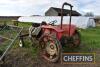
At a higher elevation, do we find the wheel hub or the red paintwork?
the red paintwork

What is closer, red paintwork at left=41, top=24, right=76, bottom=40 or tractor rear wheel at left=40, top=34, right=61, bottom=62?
tractor rear wheel at left=40, top=34, right=61, bottom=62

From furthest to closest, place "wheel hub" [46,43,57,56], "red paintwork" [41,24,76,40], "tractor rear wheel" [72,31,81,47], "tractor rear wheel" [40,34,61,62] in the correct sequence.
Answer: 1. "tractor rear wheel" [72,31,81,47]
2. "red paintwork" [41,24,76,40]
3. "wheel hub" [46,43,57,56]
4. "tractor rear wheel" [40,34,61,62]

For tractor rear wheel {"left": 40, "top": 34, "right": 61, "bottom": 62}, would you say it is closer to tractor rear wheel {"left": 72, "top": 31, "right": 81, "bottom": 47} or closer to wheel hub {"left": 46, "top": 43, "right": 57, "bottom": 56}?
wheel hub {"left": 46, "top": 43, "right": 57, "bottom": 56}

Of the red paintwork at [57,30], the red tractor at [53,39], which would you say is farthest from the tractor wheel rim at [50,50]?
the red paintwork at [57,30]

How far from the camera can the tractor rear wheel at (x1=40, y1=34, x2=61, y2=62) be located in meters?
5.41

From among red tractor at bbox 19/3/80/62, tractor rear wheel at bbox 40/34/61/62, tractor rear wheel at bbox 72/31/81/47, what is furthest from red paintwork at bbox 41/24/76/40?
tractor rear wheel at bbox 72/31/81/47

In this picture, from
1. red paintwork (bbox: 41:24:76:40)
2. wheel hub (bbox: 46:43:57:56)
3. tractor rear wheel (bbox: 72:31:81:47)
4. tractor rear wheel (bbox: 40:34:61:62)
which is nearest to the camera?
tractor rear wheel (bbox: 40:34:61:62)

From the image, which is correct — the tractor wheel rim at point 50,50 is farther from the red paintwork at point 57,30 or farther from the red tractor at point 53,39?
the red paintwork at point 57,30

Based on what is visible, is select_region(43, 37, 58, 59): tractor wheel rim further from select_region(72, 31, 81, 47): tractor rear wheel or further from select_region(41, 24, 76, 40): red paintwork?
select_region(72, 31, 81, 47): tractor rear wheel

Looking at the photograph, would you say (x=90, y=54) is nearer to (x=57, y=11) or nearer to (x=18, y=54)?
(x=18, y=54)

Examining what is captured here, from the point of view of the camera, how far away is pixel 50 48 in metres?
5.65

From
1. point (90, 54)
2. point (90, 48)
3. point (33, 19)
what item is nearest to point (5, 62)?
point (90, 54)

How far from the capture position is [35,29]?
269 inches

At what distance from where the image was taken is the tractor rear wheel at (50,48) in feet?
17.7
